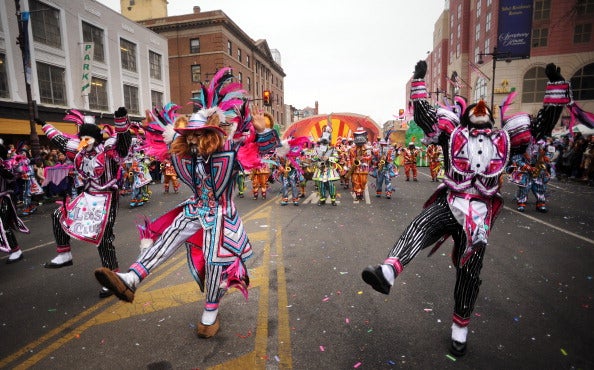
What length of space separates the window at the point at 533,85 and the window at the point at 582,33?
3.48 meters

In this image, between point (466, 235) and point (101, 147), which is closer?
point (466, 235)

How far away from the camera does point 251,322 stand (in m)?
3.35

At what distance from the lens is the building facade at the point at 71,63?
53.9 ft

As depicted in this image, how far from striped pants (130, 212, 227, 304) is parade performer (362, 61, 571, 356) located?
5.46ft

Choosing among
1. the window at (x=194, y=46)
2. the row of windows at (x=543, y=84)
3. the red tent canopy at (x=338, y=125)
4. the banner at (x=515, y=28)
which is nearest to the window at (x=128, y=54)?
the window at (x=194, y=46)

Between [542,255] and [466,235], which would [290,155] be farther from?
[542,255]

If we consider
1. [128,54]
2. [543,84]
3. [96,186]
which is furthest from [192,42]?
[96,186]

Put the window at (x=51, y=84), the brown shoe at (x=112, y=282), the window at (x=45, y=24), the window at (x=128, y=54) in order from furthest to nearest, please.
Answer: the window at (x=128, y=54) → the window at (x=51, y=84) → the window at (x=45, y=24) → the brown shoe at (x=112, y=282)

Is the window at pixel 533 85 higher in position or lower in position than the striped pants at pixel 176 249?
higher

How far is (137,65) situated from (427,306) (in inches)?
1074

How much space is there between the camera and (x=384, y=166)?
1172 centimetres

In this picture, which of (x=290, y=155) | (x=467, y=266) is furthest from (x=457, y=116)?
(x=290, y=155)

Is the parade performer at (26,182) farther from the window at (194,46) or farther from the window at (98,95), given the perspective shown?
the window at (194,46)

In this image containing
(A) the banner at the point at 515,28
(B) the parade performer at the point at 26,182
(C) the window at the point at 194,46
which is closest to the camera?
(B) the parade performer at the point at 26,182
